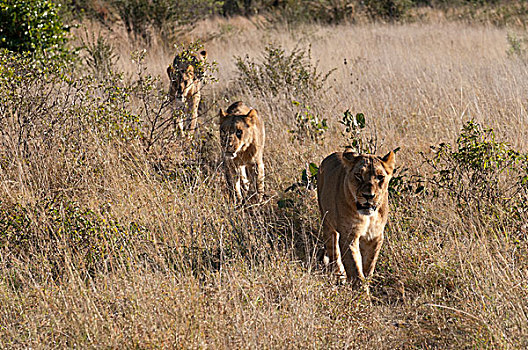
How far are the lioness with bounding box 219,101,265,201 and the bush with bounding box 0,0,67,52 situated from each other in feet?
13.7

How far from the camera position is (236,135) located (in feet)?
20.7

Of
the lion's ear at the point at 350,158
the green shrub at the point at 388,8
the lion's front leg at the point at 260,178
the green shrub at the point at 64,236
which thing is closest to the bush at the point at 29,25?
the lion's front leg at the point at 260,178

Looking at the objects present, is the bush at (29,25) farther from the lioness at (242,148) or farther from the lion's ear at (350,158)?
the lion's ear at (350,158)

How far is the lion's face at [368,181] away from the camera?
395 centimetres

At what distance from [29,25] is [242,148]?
4813 mm

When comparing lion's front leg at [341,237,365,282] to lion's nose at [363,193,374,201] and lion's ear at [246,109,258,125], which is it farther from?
lion's ear at [246,109,258,125]

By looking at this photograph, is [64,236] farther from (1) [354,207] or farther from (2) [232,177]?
(1) [354,207]

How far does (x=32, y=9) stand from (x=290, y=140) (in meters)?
4.88

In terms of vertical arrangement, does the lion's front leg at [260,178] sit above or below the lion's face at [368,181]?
below

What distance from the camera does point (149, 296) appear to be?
12.6ft

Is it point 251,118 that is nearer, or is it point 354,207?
point 354,207

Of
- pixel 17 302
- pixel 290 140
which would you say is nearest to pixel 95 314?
pixel 17 302

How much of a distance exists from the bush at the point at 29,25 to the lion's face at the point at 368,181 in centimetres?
660

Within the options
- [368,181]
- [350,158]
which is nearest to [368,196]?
[368,181]
